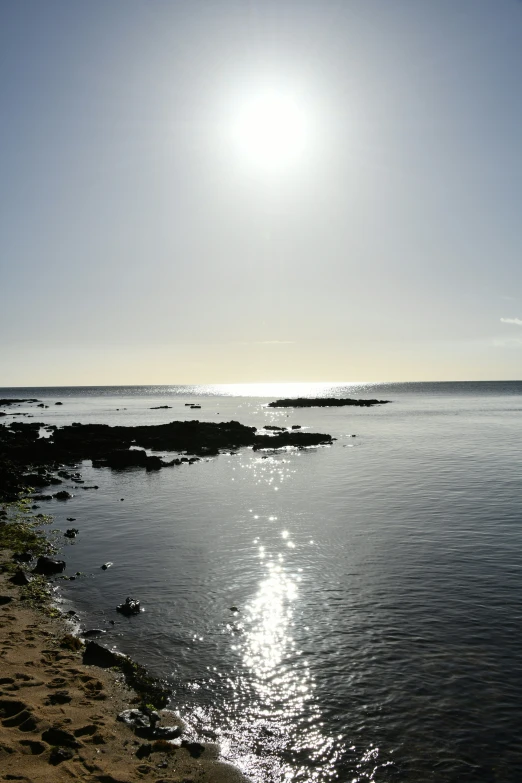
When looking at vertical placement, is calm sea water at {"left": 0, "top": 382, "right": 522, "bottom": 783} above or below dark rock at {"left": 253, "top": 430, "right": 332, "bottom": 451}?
below

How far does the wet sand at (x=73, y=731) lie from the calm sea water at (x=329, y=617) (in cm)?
109

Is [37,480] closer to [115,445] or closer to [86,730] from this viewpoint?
[115,445]

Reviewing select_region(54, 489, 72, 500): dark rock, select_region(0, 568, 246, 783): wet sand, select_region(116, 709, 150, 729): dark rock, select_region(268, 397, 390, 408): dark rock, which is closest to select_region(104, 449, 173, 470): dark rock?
select_region(54, 489, 72, 500): dark rock

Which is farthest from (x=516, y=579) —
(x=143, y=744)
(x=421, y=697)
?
(x=143, y=744)

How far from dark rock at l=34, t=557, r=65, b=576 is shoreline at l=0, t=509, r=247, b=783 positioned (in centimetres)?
543

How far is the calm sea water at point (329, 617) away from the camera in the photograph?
9.95 meters

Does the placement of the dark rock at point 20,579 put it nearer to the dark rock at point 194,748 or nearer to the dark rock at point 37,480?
A: the dark rock at point 194,748

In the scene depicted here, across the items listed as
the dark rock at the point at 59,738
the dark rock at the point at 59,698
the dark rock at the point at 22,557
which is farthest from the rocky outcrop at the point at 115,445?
the dark rock at the point at 59,738

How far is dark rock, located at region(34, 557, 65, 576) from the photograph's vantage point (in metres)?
19.8

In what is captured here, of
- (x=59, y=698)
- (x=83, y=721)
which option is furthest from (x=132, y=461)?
(x=83, y=721)

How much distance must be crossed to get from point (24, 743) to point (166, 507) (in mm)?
22762

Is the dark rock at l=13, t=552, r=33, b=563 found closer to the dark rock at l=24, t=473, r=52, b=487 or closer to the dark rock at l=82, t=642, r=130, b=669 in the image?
the dark rock at l=82, t=642, r=130, b=669

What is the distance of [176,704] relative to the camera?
1120cm

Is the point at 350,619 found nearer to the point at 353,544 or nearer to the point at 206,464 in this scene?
the point at 353,544
